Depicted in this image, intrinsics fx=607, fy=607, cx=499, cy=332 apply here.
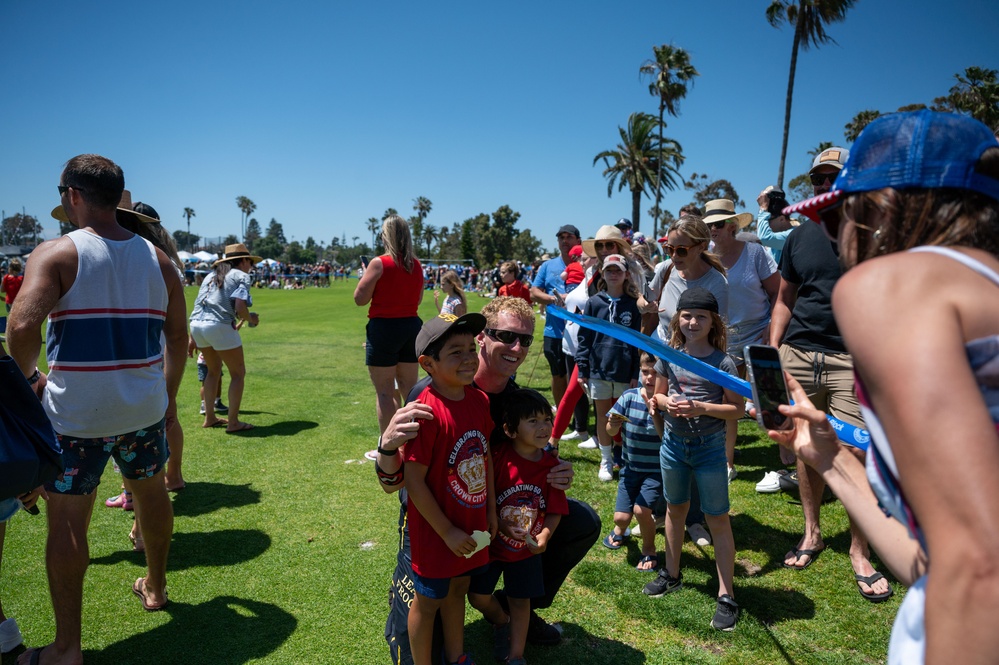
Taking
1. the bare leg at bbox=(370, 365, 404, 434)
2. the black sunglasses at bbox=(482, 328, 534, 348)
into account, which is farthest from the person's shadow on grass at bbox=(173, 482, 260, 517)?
the black sunglasses at bbox=(482, 328, 534, 348)

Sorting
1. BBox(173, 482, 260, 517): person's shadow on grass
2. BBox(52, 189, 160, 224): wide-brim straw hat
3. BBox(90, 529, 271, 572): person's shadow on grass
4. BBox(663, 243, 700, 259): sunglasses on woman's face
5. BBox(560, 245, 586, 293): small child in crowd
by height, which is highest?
BBox(52, 189, 160, 224): wide-brim straw hat

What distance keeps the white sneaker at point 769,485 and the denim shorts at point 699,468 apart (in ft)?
6.63

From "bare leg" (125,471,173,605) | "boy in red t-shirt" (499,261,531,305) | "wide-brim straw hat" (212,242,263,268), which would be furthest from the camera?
"boy in red t-shirt" (499,261,531,305)

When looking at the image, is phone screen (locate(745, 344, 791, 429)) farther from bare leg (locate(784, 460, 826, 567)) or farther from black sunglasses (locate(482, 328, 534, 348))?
bare leg (locate(784, 460, 826, 567))

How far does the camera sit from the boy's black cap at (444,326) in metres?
2.78

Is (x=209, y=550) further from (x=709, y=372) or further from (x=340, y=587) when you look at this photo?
(x=709, y=372)

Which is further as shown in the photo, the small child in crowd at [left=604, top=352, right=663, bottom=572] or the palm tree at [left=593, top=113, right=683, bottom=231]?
the palm tree at [left=593, top=113, right=683, bottom=231]

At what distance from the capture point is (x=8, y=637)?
324 cm

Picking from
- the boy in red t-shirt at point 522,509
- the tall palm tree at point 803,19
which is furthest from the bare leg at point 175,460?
the tall palm tree at point 803,19

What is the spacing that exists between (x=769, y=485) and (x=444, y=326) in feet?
13.2

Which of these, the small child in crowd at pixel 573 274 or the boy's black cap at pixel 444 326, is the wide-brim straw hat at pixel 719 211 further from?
the boy's black cap at pixel 444 326

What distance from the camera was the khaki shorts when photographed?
3912 mm

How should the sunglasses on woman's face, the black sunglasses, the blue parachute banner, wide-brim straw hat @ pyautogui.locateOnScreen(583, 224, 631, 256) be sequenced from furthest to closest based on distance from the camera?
wide-brim straw hat @ pyautogui.locateOnScreen(583, 224, 631, 256), the sunglasses on woman's face, the black sunglasses, the blue parachute banner

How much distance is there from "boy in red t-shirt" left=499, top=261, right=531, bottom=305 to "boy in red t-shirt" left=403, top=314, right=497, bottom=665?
6038 millimetres
